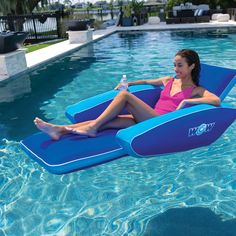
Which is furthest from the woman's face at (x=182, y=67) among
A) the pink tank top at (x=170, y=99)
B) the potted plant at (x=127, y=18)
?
the potted plant at (x=127, y=18)

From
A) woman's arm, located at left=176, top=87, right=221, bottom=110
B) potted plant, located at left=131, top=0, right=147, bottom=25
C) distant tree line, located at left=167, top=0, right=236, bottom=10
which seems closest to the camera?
woman's arm, located at left=176, top=87, right=221, bottom=110

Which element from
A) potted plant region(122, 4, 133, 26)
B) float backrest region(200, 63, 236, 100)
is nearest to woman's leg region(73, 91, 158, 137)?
float backrest region(200, 63, 236, 100)

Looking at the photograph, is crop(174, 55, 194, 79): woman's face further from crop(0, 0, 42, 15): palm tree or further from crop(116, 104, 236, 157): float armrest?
crop(0, 0, 42, 15): palm tree

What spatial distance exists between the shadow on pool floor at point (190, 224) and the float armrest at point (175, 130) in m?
0.63

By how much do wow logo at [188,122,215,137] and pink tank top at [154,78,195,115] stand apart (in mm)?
478

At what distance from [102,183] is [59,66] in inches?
277

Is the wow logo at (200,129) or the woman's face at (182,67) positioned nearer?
the wow logo at (200,129)

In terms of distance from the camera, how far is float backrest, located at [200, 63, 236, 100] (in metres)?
3.90

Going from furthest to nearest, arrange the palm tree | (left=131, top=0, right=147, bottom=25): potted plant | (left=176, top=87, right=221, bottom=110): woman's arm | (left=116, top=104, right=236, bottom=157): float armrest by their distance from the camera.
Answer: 1. (left=131, top=0, right=147, bottom=25): potted plant
2. the palm tree
3. (left=176, top=87, right=221, bottom=110): woman's arm
4. (left=116, top=104, right=236, bottom=157): float armrest

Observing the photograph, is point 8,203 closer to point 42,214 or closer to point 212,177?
point 42,214

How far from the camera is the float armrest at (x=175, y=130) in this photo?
9.55 feet

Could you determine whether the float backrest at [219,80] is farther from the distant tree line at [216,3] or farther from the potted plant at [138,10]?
the distant tree line at [216,3]

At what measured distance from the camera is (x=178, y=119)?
2.97 metres

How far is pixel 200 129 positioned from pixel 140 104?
710 millimetres
